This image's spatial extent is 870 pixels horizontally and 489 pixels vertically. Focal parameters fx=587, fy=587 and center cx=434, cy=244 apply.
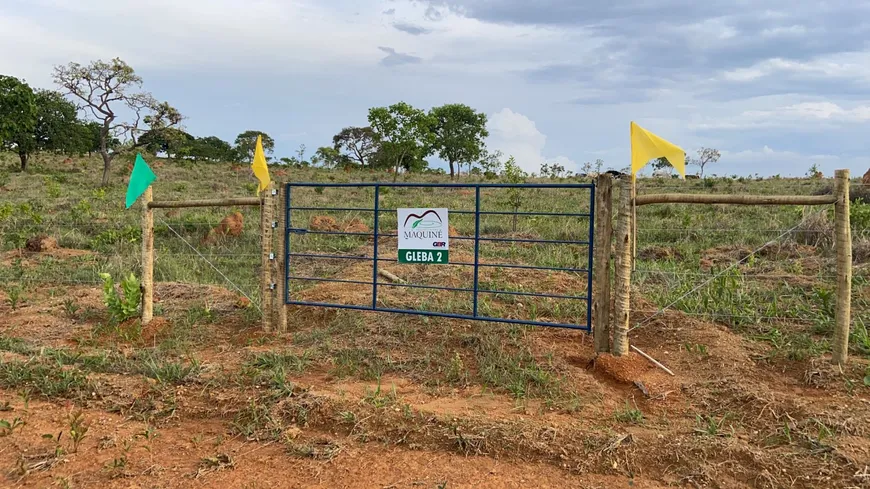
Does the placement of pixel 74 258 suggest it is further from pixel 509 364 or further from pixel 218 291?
pixel 509 364

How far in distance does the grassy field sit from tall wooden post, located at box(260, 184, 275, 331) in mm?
286

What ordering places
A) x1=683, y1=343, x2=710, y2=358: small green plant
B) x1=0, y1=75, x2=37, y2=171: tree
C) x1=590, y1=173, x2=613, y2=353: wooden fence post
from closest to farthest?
x1=590, y1=173, x2=613, y2=353: wooden fence post < x1=683, y1=343, x2=710, y2=358: small green plant < x1=0, y1=75, x2=37, y2=171: tree

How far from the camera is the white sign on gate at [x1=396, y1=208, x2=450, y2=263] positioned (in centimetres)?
592

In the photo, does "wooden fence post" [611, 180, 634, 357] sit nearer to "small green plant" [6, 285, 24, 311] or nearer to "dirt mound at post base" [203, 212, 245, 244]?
"small green plant" [6, 285, 24, 311]

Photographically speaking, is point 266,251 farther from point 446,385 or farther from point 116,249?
point 116,249

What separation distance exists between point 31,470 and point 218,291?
15.1ft

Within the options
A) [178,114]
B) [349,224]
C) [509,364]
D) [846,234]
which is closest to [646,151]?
[846,234]

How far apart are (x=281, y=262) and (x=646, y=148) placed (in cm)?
398

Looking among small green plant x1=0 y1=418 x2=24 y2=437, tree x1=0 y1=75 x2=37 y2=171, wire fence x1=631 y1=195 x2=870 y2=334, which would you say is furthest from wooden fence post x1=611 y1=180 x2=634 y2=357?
tree x1=0 y1=75 x2=37 y2=171

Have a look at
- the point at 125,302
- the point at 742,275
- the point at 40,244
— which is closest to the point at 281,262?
the point at 125,302

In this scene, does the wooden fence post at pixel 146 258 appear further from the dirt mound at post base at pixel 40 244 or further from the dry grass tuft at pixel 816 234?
the dry grass tuft at pixel 816 234

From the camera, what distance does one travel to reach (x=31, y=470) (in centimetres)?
389

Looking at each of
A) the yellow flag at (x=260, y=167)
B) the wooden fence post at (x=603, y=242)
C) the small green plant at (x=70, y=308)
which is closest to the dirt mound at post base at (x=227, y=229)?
the small green plant at (x=70, y=308)

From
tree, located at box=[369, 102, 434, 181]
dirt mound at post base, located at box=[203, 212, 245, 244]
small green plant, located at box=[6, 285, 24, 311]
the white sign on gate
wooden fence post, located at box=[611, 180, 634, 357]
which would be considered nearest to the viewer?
wooden fence post, located at box=[611, 180, 634, 357]
